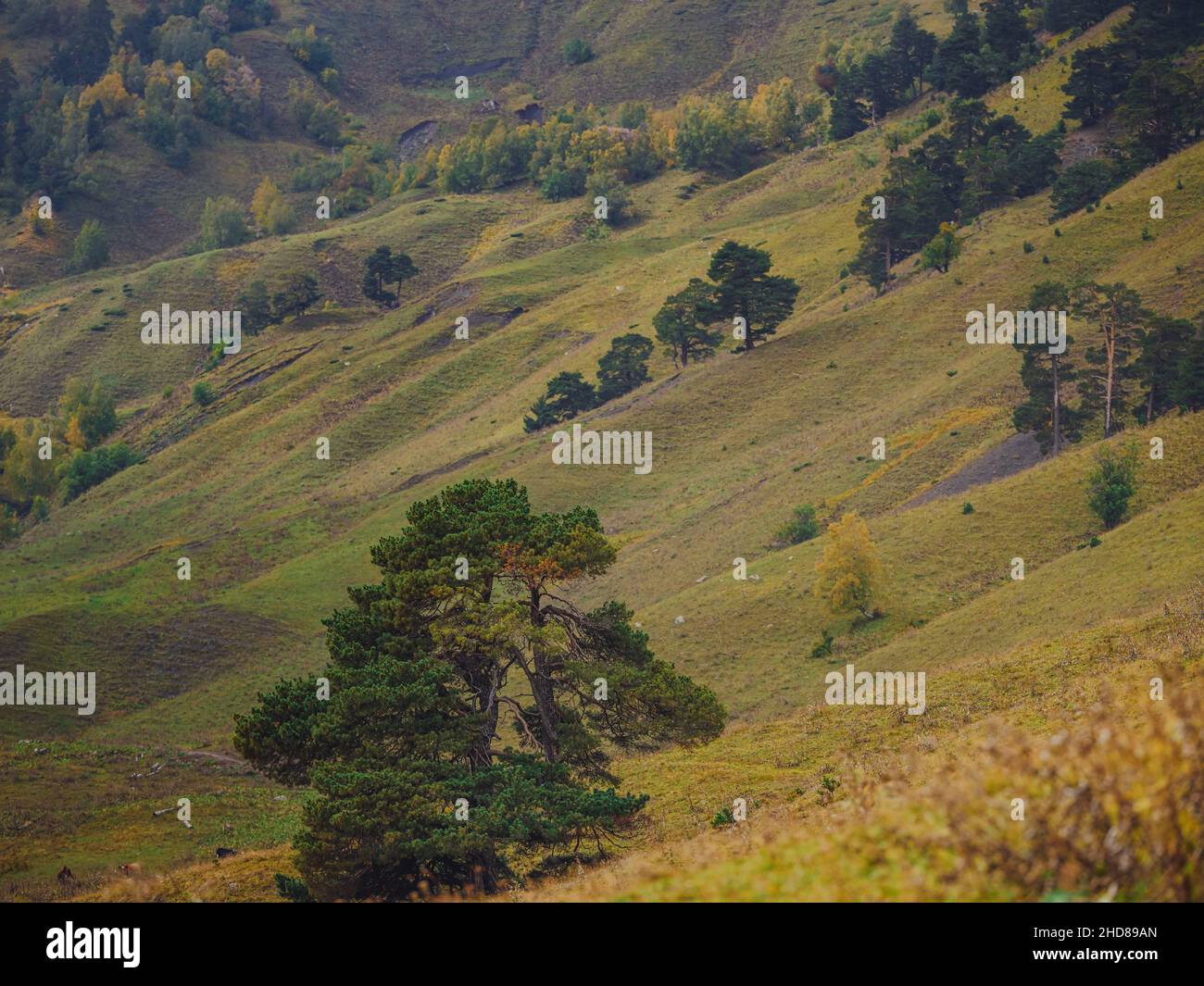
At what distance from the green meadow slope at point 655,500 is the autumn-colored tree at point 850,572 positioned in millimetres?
1350

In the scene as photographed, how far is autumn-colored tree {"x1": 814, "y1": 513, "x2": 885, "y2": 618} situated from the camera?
52750mm

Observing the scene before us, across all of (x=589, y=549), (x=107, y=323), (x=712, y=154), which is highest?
(x=712, y=154)

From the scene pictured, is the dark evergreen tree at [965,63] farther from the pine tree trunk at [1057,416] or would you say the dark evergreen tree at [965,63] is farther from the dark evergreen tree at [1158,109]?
the pine tree trunk at [1057,416]

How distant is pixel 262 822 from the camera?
40.2 m

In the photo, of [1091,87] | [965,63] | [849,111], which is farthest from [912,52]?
[1091,87]

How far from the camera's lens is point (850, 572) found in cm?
5294

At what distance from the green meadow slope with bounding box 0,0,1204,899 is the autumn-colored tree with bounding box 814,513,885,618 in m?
1.35

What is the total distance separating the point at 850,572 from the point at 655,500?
3254cm

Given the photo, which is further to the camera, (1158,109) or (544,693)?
(1158,109)

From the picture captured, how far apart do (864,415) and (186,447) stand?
74048 mm

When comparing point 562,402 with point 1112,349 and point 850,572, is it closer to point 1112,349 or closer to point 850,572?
point 1112,349

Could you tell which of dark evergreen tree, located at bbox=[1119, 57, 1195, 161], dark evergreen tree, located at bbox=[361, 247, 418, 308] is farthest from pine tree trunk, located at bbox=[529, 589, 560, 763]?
dark evergreen tree, located at bbox=[361, 247, 418, 308]
